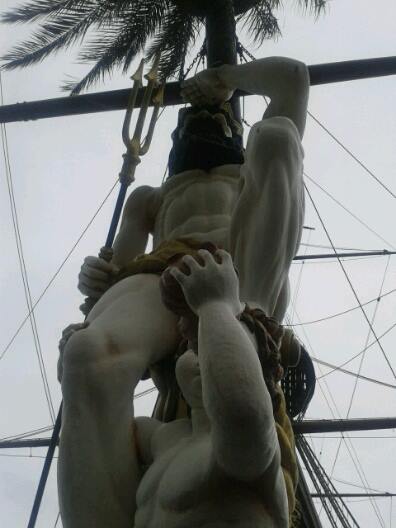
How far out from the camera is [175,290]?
216cm

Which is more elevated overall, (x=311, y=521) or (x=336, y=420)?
(x=336, y=420)

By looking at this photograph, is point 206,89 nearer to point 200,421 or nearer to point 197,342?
point 197,342

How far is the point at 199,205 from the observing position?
3225 millimetres

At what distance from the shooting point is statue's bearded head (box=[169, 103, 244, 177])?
11.3 feet

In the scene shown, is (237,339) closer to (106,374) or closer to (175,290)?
(175,290)

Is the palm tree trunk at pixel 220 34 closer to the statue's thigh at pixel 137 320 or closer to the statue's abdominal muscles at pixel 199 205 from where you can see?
the statue's abdominal muscles at pixel 199 205

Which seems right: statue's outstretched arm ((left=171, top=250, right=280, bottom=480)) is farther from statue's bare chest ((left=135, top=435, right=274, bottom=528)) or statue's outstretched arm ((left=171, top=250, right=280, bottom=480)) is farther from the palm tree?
the palm tree

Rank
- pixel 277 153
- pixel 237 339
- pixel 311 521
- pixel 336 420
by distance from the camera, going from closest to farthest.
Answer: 1. pixel 237 339
2. pixel 277 153
3. pixel 311 521
4. pixel 336 420

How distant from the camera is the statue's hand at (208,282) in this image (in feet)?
6.65

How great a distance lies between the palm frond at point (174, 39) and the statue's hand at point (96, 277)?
671cm

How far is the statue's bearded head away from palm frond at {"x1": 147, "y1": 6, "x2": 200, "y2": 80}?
598cm

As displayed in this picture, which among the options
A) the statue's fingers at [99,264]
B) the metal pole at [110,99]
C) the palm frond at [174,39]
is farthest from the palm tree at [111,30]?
the statue's fingers at [99,264]

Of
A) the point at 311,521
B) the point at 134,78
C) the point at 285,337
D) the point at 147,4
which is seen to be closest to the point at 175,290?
the point at 285,337

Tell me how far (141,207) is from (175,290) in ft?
4.63
